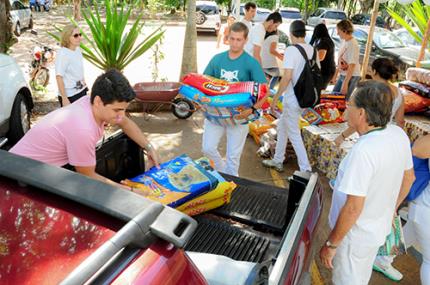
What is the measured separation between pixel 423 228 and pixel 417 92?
14.7ft

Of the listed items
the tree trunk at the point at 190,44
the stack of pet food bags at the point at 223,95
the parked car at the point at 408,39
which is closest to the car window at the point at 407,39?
the parked car at the point at 408,39

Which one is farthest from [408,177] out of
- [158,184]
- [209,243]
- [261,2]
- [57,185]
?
[261,2]

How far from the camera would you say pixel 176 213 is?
1.33 m

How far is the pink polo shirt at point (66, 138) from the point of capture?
2.22 meters

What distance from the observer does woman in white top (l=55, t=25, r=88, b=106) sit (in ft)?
15.5

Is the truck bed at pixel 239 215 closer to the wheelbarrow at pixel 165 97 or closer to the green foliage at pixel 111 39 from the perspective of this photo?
the wheelbarrow at pixel 165 97

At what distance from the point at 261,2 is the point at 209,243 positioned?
36905 millimetres

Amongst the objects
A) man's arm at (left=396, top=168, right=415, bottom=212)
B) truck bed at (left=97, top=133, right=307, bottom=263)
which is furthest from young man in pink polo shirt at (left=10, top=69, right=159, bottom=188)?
man's arm at (left=396, top=168, right=415, bottom=212)

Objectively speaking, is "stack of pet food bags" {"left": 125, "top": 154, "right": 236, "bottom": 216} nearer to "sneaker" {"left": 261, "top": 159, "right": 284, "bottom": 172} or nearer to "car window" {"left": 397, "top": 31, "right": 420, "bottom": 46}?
"sneaker" {"left": 261, "top": 159, "right": 284, "bottom": 172}

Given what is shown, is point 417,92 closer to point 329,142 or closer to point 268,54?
point 329,142

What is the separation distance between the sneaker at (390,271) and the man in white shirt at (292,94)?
1683 mm

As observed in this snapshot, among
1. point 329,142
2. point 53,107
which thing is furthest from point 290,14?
point 329,142

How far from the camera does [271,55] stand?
23.6 feet

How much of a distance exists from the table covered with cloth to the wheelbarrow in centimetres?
238
